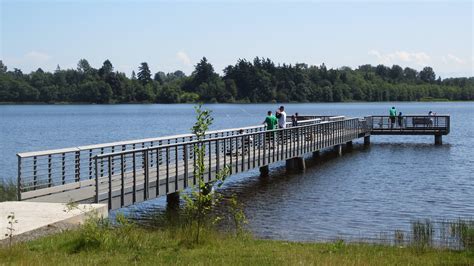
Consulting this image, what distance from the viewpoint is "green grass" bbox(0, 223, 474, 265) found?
9945 millimetres

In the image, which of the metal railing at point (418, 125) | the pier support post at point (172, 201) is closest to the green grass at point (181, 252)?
the pier support post at point (172, 201)

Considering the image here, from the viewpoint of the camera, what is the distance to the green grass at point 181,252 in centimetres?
995

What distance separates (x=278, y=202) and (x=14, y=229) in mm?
14573

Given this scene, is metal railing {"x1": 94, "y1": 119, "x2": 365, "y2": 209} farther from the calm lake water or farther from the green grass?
the green grass

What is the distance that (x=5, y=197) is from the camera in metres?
20.0

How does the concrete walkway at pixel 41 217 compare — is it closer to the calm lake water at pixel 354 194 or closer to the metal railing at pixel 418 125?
the calm lake water at pixel 354 194

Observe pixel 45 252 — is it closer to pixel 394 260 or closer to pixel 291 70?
pixel 394 260

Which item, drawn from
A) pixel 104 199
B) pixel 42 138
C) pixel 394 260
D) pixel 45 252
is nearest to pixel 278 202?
pixel 104 199

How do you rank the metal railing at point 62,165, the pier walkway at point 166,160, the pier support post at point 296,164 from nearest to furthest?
1. the metal railing at point 62,165
2. the pier walkway at point 166,160
3. the pier support post at point 296,164

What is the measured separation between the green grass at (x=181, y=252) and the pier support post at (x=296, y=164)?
73.0 feet

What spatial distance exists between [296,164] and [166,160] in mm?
16762

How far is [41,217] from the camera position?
1237 cm

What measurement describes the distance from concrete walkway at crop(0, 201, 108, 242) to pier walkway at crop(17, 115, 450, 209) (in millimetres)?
485

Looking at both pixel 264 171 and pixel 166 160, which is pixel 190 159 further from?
pixel 166 160
